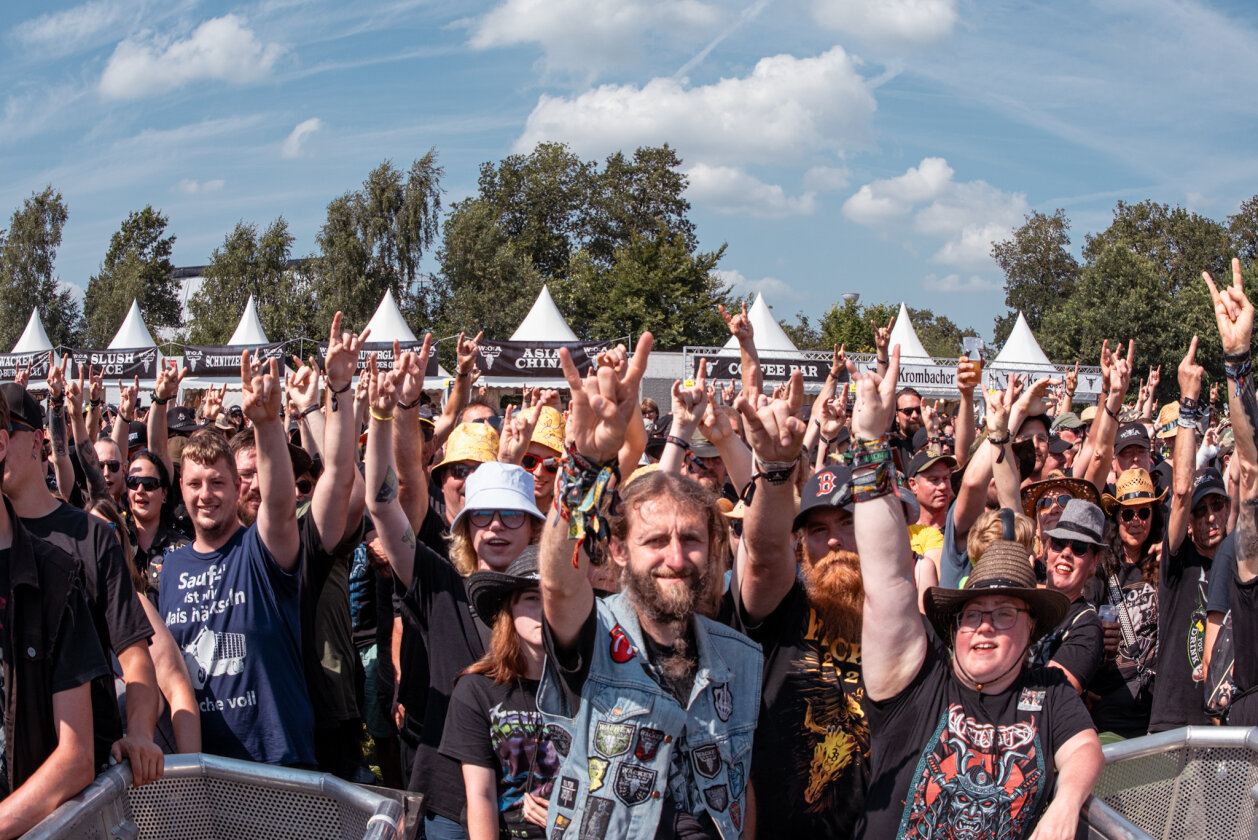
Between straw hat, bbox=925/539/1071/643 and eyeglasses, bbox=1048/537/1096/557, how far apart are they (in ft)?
4.00

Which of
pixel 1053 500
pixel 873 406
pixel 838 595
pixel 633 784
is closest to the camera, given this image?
pixel 633 784

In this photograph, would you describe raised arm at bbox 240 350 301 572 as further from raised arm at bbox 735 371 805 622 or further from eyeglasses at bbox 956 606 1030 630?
eyeglasses at bbox 956 606 1030 630

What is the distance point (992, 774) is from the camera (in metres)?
2.60

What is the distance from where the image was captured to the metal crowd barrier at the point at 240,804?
2418 mm

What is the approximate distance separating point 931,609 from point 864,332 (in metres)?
45.9

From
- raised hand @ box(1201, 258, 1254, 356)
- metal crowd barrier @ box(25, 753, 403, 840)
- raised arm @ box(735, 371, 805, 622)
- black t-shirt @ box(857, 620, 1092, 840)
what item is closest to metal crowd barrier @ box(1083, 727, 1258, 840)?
black t-shirt @ box(857, 620, 1092, 840)

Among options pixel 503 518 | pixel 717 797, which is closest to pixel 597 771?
pixel 717 797

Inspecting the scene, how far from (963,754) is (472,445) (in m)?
2.52

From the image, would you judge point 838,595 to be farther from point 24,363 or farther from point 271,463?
point 24,363

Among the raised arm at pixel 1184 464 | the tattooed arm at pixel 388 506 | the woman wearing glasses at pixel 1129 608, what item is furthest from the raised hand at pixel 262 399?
the raised arm at pixel 1184 464

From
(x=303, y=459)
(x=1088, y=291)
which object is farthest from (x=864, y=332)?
(x=303, y=459)

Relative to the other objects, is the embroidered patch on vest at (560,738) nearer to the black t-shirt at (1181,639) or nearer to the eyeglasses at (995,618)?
the eyeglasses at (995,618)

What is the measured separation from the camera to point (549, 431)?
14.9ft

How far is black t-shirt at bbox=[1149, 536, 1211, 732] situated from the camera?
404 centimetres
